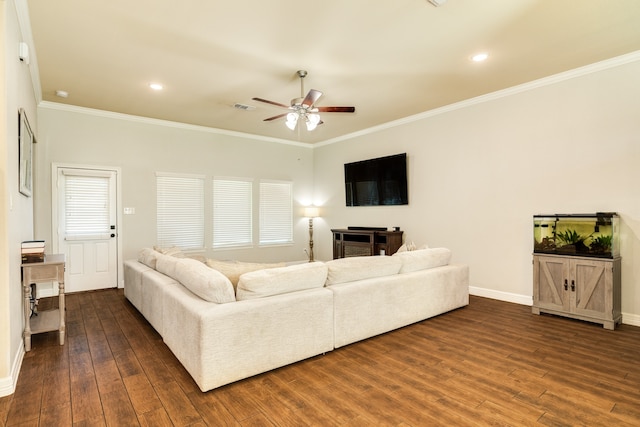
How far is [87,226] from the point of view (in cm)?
538

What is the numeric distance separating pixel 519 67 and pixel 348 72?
6.53ft

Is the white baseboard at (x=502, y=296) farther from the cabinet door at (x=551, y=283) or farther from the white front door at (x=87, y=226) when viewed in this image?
the white front door at (x=87, y=226)

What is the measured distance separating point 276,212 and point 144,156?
9.34ft

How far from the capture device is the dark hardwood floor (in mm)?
2070

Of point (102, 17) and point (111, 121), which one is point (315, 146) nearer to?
point (111, 121)

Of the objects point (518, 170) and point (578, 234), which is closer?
point (578, 234)

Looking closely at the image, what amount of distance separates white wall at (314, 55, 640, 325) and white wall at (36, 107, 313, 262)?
2601 mm

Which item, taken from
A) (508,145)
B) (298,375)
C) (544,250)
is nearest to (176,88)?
(298,375)

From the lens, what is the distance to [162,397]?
90.1 inches

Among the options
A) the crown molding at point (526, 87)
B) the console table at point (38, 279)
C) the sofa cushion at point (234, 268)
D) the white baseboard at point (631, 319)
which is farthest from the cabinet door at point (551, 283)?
the console table at point (38, 279)

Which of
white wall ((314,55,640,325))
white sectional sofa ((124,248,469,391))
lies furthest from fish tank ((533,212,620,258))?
white sectional sofa ((124,248,469,391))

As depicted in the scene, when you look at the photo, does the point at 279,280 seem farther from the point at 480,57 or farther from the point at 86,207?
the point at 86,207

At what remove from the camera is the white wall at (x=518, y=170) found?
3754 mm

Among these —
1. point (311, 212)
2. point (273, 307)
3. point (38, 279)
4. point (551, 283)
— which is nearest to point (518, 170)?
point (551, 283)
